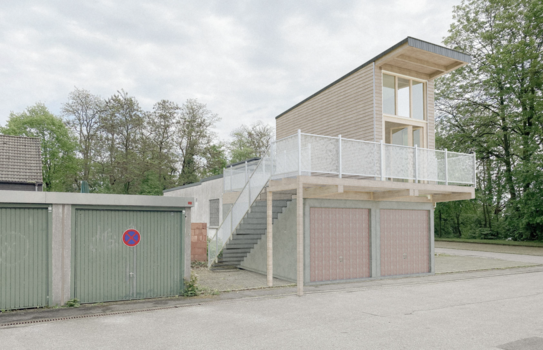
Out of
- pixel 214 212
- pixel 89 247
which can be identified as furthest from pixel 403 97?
pixel 89 247

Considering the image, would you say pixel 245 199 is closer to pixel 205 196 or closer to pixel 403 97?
pixel 403 97

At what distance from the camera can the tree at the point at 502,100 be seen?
93.7ft

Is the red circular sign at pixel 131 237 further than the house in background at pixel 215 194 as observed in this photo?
No

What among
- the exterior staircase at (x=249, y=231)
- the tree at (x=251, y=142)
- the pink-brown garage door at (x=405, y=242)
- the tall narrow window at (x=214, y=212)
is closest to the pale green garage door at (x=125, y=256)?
the exterior staircase at (x=249, y=231)

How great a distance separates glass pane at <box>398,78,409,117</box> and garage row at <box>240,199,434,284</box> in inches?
133

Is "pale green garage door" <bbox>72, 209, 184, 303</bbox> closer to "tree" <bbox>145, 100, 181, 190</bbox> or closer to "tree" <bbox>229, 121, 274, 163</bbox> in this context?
"tree" <bbox>145, 100, 181, 190</bbox>

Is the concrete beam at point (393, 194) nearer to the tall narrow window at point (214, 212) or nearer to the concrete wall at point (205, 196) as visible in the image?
the concrete wall at point (205, 196)

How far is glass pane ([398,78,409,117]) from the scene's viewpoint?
49.8 feet

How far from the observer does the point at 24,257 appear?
29.2 feet

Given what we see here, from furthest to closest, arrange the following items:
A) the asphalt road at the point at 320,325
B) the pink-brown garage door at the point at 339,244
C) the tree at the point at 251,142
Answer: the tree at the point at 251,142 → the pink-brown garage door at the point at 339,244 → the asphalt road at the point at 320,325

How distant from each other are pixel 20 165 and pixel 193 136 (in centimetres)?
1877

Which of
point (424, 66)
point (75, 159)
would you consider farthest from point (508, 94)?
point (75, 159)

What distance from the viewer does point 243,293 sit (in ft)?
35.8

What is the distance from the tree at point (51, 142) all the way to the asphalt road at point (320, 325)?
38.8m
